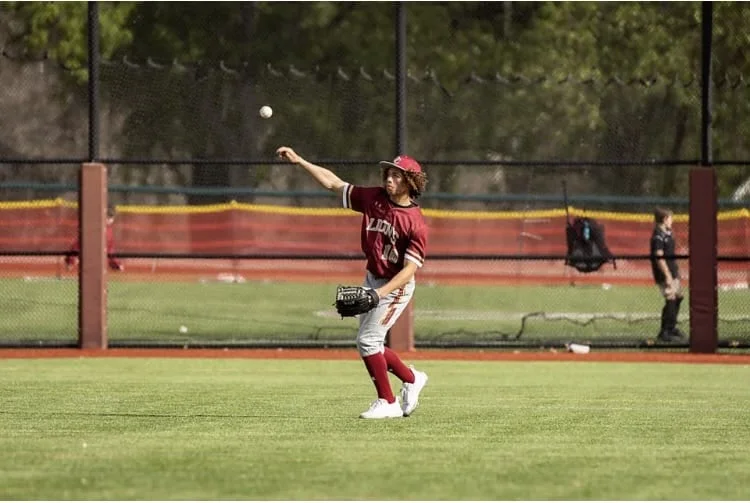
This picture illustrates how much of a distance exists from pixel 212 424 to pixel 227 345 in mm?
9055

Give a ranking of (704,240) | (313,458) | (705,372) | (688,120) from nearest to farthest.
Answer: (313,458) → (705,372) → (704,240) → (688,120)

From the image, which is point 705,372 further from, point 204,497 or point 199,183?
point 204,497

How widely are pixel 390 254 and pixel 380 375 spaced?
0.89m

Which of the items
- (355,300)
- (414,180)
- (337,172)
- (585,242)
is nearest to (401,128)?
(337,172)

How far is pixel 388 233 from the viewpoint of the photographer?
1117 cm

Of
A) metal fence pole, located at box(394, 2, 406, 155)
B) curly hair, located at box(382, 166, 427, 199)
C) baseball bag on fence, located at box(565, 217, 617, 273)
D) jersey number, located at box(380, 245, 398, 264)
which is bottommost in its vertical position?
baseball bag on fence, located at box(565, 217, 617, 273)

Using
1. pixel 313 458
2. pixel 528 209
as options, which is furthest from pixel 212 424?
pixel 528 209

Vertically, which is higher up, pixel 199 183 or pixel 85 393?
pixel 199 183

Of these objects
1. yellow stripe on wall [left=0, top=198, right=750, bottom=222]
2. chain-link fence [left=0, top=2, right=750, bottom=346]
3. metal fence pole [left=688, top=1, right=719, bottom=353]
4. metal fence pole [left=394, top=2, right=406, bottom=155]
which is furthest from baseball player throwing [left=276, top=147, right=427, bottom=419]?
yellow stripe on wall [left=0, top=198, right=750, bottom=222]

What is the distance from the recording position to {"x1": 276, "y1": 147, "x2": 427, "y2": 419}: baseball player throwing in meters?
11.1

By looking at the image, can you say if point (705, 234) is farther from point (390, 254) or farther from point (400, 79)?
point (390, 254)

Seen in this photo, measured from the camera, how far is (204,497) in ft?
24.3

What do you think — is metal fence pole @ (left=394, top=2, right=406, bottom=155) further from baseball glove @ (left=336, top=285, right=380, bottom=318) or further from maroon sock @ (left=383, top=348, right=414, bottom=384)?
baseball glove @ (left=336, top=285, right=380, bottom=318)

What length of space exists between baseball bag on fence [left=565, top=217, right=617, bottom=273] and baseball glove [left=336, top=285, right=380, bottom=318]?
931 cm
